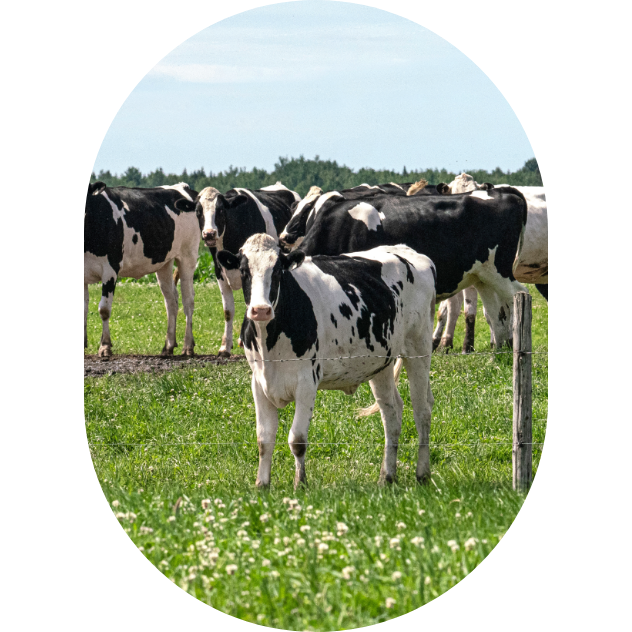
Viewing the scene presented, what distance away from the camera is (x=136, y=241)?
1161 cm

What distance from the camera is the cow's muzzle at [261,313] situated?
7449 mm

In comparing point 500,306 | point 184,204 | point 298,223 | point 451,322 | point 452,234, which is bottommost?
point 451,322

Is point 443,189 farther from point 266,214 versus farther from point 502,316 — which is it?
point 266,214

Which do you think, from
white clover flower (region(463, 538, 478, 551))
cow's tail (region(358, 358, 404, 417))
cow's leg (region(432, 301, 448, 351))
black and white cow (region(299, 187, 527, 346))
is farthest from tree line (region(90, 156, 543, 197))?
cow's leg (region(432, 301, 448, 351))

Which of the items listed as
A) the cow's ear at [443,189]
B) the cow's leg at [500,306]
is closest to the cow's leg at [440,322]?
the cow's ear at [443,189]

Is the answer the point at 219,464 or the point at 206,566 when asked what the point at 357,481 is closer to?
the point at 219,464

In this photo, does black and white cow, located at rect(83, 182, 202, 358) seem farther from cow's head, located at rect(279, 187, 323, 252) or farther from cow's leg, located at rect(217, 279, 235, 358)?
cow's head, located at rect(279, 187, 323, 252)

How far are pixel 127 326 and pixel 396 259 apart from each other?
4.30m

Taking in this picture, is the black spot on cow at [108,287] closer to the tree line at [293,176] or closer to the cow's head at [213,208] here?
the tree line at [293,176]

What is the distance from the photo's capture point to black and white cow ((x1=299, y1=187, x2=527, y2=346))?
10.2 metres

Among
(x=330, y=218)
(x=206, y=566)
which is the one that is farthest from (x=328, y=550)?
(x=330, y=218)

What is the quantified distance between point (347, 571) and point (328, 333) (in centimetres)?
212

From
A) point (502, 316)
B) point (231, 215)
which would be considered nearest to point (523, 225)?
point (502, 316)

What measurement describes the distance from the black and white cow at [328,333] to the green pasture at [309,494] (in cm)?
30
